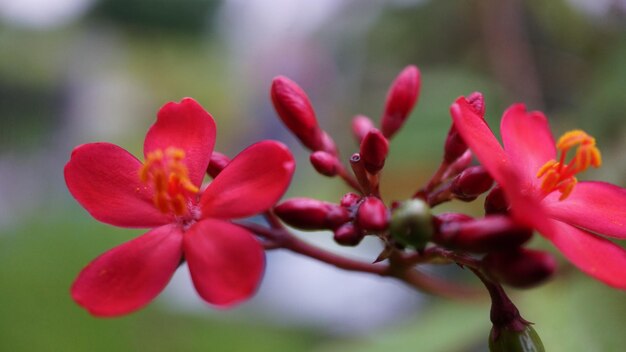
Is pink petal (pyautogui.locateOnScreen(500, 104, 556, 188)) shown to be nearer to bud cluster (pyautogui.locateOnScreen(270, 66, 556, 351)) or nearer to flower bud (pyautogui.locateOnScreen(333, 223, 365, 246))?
bud cluster (pyautogui.locateOnScreen(270, 66, 556, 351))

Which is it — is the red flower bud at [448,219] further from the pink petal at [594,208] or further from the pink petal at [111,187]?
the pink petal at [111,187]

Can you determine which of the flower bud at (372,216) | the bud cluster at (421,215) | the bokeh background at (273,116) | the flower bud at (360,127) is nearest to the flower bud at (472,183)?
the bud cluster at (421,215)

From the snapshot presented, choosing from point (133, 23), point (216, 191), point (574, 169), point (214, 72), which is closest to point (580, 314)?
point (574, 169)

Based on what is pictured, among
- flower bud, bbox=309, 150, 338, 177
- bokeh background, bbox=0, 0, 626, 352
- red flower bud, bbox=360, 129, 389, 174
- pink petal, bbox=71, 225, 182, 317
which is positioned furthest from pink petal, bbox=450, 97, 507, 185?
bokeh background, bbox=0, 0, 626, 352

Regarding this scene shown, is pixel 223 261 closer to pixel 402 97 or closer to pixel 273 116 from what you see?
pixel 402 97

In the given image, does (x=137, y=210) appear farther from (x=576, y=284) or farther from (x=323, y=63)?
(x=323, y=63)

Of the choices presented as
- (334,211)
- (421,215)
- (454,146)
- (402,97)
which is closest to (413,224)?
(421,215)
